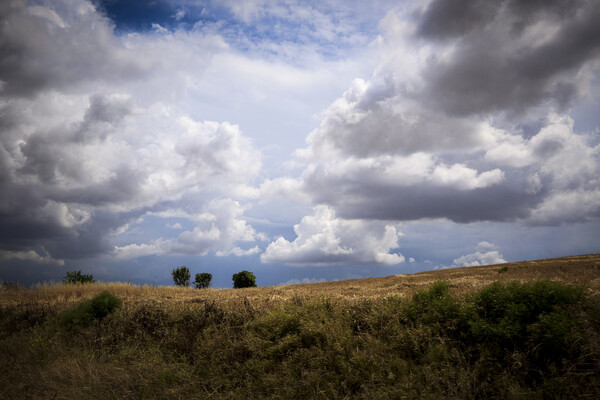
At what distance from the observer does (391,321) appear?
29.5 feet

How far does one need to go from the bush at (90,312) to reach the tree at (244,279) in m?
32.4

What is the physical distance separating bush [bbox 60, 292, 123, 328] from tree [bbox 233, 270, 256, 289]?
32.4 meters

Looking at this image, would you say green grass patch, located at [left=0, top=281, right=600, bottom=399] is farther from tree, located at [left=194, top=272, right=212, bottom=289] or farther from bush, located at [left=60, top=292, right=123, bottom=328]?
tree, located at [left=194, top=272, right=212, bottom=289]

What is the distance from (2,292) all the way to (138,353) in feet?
73.6

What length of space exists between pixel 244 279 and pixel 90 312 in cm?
3295

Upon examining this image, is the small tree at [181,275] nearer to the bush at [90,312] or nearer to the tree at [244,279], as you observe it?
the tree at [244,279]

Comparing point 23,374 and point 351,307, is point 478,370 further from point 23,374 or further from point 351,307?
point 23,374

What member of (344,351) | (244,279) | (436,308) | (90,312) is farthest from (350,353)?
(244,279)

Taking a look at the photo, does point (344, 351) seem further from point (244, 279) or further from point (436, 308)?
point (244, 279)

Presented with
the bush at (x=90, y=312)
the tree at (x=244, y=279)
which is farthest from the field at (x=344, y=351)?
the tree at (x=244, y=279)

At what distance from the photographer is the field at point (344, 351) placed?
21.3ft

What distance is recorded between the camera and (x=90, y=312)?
1491 centimetres

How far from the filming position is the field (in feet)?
21.3

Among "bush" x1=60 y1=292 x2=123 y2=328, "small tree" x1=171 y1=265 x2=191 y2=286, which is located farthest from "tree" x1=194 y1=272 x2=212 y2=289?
"bush" x1=60 y1=292 x2=123 y2=328
